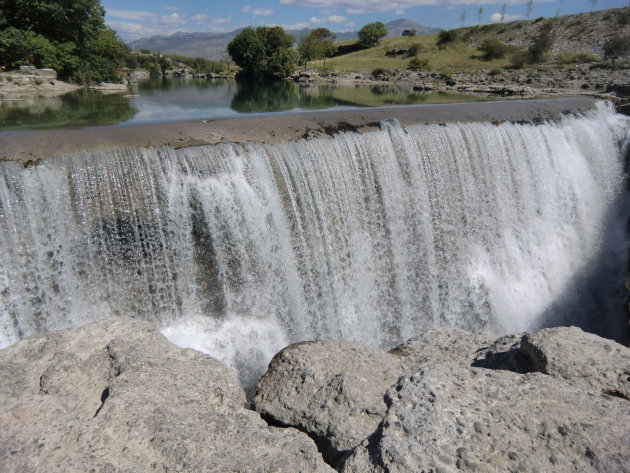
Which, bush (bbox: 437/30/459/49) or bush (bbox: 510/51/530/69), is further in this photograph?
bush (bbox: 437/30/459/49)

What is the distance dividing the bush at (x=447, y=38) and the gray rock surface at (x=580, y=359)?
195 feet

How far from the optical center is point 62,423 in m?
2.86

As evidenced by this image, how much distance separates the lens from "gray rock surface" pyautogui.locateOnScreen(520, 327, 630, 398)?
10.9ft

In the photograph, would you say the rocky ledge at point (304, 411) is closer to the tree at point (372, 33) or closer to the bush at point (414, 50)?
the bush at point (414, 50)

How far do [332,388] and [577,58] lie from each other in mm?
44744

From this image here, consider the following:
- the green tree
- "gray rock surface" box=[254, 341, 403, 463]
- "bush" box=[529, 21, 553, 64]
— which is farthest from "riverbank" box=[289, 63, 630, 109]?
the green tree

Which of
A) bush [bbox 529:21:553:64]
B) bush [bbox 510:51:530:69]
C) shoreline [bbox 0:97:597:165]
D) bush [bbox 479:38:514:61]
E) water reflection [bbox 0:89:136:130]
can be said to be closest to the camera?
shoreline [bbox 0:97:597:165]

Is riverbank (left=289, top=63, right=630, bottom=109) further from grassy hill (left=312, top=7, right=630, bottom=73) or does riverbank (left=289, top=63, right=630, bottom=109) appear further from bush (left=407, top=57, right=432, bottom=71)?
grassy hill (left=312, top=7, right=630, bottom=73)

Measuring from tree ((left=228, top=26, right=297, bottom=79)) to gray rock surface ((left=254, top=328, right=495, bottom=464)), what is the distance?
4732cm

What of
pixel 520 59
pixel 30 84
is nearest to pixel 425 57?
pixel 520 59

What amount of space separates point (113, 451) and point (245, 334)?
4.68m

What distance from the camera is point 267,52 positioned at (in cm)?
5072

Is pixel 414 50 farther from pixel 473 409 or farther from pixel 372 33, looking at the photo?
pixel 473 409

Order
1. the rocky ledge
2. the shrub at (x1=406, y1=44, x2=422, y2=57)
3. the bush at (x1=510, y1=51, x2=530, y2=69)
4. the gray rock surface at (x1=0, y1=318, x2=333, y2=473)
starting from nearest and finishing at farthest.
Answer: the rocky ledge < the gray rock surface at (x1=0, y1=318, x2=333, y2=473) < the bush at (x1=510, y1=51, x2=530, y2=69) < the shrub at (x1=406, y1=44, x2=422, y2=57)
